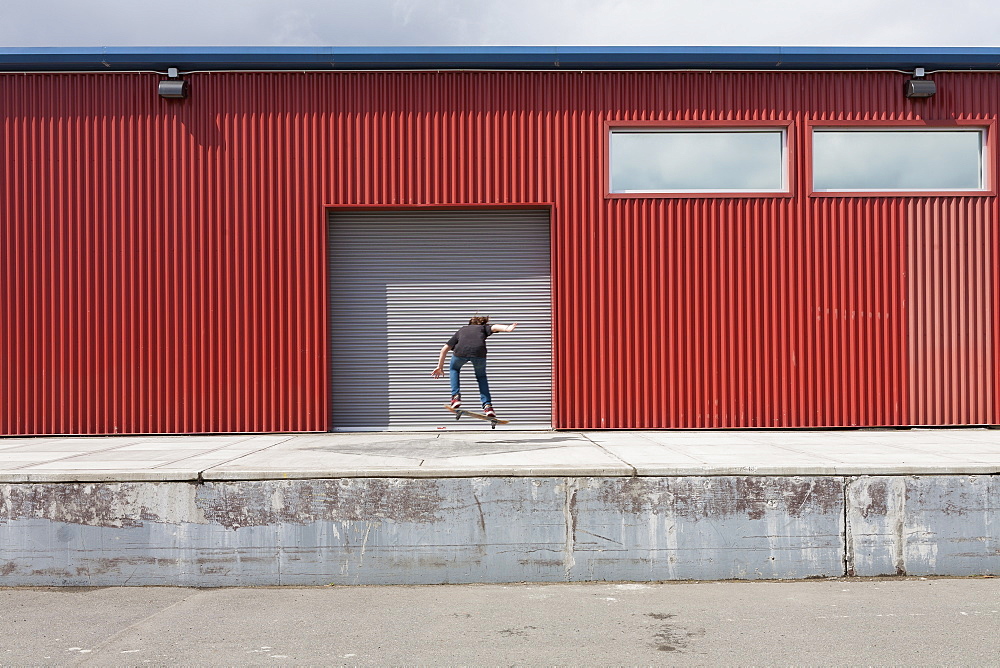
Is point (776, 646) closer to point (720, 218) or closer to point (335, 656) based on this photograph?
point (335, 656)

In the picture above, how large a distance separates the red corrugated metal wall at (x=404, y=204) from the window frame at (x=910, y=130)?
0.37 ft

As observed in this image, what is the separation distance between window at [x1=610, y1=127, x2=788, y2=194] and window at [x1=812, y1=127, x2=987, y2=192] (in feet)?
2.27

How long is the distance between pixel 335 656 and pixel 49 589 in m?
3.62

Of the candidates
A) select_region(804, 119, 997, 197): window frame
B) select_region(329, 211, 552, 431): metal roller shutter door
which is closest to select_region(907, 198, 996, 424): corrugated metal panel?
select_region(804, 119, 997, 197): window frame

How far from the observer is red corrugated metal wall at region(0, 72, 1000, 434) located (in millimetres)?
12258

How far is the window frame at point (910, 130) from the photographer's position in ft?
40.6

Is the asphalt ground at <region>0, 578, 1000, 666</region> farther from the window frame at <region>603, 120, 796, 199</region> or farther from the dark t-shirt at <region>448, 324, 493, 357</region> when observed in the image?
the window frame at <region>603, 120, 796, 199</region>

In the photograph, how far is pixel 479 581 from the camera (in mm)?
7324

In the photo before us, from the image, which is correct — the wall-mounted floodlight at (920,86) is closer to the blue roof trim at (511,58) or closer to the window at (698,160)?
the blue roof trim at (511,58)

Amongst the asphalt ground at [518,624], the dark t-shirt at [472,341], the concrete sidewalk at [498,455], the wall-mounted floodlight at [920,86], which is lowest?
the asphalt ground at [518,624]

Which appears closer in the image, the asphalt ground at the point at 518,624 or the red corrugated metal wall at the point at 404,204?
the asphalt ground at the point at 518,624

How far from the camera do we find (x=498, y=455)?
→ 887cm

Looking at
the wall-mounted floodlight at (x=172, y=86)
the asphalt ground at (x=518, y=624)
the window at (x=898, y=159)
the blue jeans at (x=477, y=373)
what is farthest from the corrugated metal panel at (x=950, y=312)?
the wall-mounted floodlight at (x=172, y=86)

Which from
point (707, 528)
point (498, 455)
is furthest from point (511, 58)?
point (707, 528)
